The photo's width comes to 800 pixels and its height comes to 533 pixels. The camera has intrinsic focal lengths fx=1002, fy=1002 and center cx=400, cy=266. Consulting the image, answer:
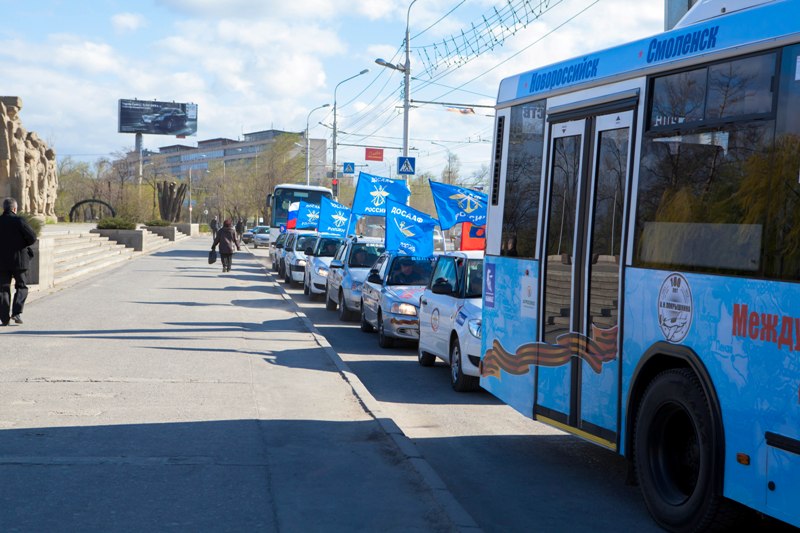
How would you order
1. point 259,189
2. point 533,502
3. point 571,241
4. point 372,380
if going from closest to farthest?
point 533,502 → point 571,241 → point 372,380 → point 259,189

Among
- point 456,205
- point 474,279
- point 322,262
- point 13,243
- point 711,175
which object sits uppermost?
point 711,175

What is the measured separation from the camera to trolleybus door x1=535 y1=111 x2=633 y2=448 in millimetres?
6973

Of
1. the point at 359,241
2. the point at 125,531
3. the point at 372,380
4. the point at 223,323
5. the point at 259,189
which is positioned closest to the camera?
the point at 125,531

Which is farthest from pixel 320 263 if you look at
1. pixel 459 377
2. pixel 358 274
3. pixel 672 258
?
pixel 672 258

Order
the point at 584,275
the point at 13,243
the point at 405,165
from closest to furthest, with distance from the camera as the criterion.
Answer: the point at 584,275, the point at 13,243, the point at 405,165

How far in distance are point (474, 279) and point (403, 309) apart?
333cm

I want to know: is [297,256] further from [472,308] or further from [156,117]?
[156,117]

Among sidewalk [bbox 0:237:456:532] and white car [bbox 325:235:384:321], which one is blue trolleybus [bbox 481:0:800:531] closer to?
sidewalk [bbox 0:237:456:532]

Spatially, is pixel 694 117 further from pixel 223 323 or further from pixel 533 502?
pixel 223 323

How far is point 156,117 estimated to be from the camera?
138m

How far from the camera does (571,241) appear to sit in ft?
24.8

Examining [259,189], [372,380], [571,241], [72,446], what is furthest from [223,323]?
[259,189]

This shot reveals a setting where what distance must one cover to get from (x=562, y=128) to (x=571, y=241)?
0.97 m

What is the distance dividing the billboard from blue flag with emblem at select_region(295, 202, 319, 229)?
10510 centimetres
